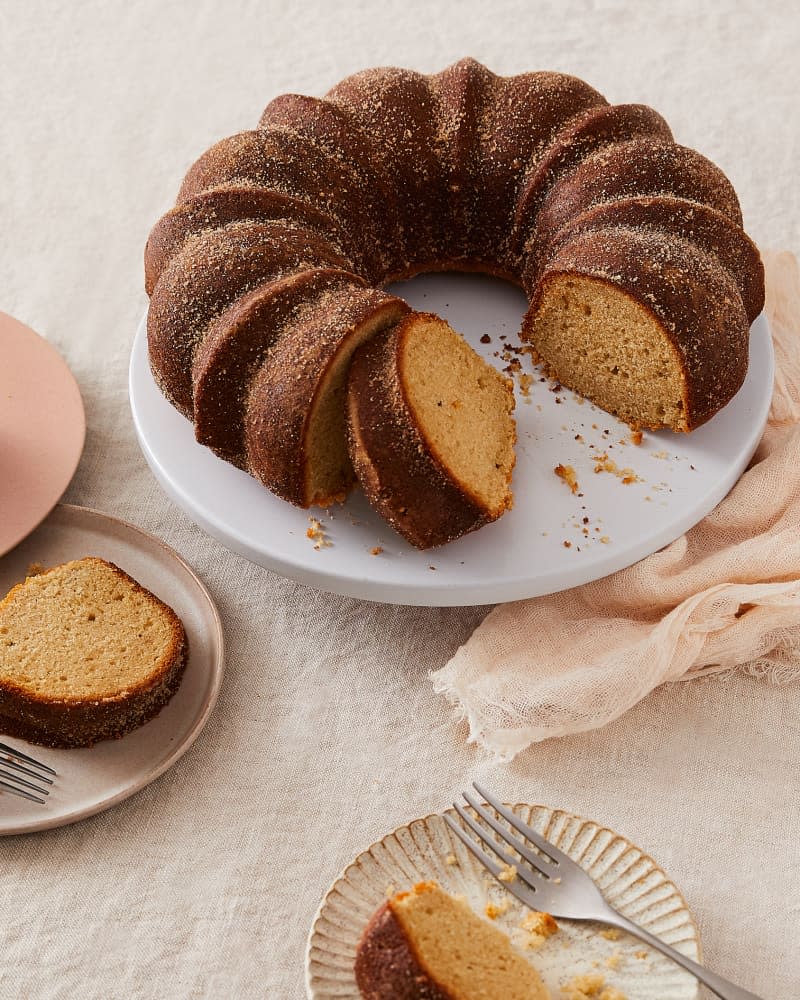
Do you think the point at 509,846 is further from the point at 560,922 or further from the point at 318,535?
the point at 318,535

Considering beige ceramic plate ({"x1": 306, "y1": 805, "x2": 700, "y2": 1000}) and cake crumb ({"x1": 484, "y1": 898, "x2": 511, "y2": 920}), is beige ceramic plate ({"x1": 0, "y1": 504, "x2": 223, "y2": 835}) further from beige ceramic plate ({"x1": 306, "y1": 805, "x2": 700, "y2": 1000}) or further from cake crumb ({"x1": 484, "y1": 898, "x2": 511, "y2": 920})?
cake crumb ({"x1": 484, "y1": 898, "x2": 511, "y2": 920})

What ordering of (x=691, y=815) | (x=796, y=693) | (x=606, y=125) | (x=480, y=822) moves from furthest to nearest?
1. (x=606, y=125)
2. (x=796, y=693)
3. (x=691, y=815)
4. (x=480, y=822)

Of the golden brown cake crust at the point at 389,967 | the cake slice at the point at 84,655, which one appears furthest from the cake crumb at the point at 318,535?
the golden brown cake crust at the point at 389,967

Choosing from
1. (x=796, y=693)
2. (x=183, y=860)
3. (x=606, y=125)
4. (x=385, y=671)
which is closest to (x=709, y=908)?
(x=796, y=693)

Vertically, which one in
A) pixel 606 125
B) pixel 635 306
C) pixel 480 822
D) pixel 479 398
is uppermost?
pixel 606 125

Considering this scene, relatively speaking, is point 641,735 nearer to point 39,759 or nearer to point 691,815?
point 691,815

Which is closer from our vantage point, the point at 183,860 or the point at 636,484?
the point at 183,860

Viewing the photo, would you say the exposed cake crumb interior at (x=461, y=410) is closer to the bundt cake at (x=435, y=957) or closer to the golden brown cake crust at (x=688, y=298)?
the golden brown cake crust at (x=688, y=298)

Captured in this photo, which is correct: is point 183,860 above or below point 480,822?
below
